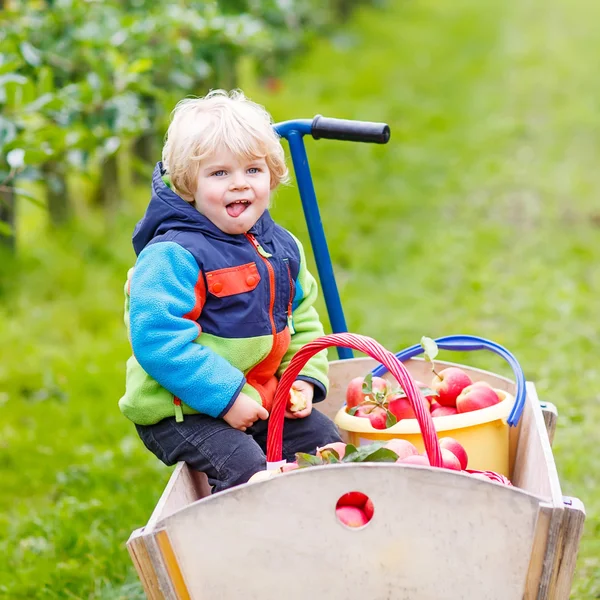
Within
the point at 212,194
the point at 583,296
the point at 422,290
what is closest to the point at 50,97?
the point at 212,194

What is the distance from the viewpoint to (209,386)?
234cm

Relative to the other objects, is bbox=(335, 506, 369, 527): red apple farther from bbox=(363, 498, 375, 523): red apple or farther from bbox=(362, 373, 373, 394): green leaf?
bbox=(362, 373, 373, 394): green leaf

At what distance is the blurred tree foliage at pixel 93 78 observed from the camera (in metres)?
3.40

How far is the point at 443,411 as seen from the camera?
267 centimetres

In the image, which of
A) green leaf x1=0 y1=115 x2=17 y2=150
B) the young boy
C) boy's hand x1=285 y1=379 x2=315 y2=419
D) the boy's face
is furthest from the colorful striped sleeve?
green leaf x1=0 y1=115 x2=17 y2=150

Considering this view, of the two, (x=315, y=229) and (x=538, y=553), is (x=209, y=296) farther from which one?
(x=538, y=553)

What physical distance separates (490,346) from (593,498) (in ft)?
3.21

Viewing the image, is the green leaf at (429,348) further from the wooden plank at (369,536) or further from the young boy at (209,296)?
the wooden plank at (369,536)

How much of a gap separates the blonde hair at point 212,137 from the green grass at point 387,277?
1247mm

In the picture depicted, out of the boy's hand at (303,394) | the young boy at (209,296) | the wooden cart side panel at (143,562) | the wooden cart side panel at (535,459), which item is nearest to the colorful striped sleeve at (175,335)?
the young boy at (209,296)

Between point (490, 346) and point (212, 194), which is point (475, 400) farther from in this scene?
point (212, 194)

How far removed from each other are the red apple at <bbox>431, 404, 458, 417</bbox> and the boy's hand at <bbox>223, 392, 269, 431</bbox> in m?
0.51

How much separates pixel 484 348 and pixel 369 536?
101cm

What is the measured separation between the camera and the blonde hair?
2.39m
